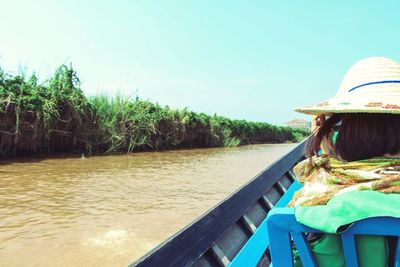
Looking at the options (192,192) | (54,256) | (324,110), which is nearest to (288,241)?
(324,110)

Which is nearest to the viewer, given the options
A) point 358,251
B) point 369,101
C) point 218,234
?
point 358,251

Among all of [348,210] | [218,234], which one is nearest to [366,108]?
[348,210]

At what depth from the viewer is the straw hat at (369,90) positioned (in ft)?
3.72

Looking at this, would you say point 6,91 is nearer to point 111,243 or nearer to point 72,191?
point 72,191

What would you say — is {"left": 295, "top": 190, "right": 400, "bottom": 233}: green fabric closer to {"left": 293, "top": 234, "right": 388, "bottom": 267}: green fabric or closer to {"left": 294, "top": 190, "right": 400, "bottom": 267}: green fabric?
{"left": 294, "top": 190, "right": 400, "bottom": 267}: green fabric

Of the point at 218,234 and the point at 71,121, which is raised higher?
the point at 71,121

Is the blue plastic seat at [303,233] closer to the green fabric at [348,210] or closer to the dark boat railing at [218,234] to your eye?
the green fabric at [348,210]

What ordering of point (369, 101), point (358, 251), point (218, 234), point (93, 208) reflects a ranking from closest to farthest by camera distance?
point (358, 251), point (369, 101), point (218, 234), point (93, 208)

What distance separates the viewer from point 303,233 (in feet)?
3.49

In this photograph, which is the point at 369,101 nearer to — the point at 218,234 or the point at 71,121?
the point at 218,234

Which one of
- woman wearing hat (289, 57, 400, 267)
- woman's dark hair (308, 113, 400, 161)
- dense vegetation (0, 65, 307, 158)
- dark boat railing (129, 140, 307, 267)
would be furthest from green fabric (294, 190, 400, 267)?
dense vegetation (0, 65, 307, 158)

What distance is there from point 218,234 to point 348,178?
2.31ft

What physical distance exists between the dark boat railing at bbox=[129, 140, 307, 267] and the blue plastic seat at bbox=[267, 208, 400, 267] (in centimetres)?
31

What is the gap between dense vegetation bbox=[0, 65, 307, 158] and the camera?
7266 millimetres
